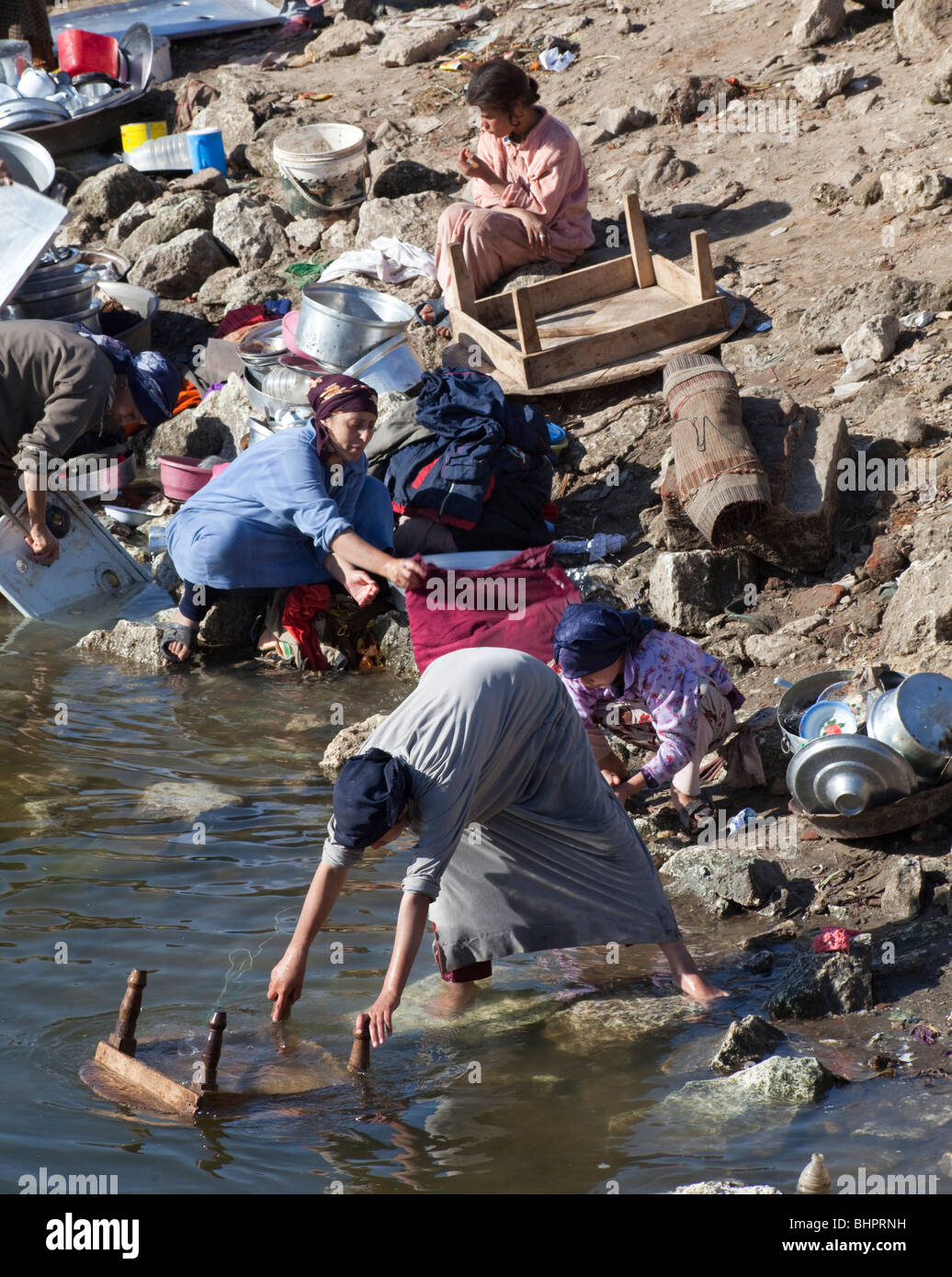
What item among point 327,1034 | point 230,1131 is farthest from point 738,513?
point 230,1131

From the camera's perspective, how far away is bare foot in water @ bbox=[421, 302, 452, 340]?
885 cm

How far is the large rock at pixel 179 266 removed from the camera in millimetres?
11250

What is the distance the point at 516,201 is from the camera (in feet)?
29.5

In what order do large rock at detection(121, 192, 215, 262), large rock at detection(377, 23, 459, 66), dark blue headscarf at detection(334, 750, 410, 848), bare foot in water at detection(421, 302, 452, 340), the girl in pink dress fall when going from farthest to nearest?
large rock at detection(377, 23, 459, 66) → large rock at detection(121, 192, 215, 262) → bare foot in water at detection(421, 302, 452, 340) → the girl in pink dress → dark blue headscarf at detection(334, 750, 410, 848)

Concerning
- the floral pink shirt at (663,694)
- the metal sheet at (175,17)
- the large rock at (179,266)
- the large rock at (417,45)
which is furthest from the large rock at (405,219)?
the floral pink shirt at (663,694)

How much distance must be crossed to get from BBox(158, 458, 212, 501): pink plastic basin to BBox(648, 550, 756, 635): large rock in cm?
330

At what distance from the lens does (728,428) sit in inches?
252

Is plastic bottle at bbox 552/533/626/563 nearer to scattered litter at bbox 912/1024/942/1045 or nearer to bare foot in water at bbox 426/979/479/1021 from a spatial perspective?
bare foot in water at bbox 426/979/479/1021

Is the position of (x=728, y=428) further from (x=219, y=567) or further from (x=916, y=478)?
(x=219, y=567)

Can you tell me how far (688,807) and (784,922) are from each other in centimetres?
75

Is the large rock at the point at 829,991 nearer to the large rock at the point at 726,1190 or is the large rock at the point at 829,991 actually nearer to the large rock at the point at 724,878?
the large rock at the point at 724,878

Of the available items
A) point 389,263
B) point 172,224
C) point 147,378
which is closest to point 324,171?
point 172,224

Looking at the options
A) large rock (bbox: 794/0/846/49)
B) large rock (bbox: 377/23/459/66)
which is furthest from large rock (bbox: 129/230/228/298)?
large rock (bbox: 794/0/846/49)

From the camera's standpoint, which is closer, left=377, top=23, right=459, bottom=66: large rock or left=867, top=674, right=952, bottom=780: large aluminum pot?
left=867, top=674, right=952, bottom=780: large aluminum pot
